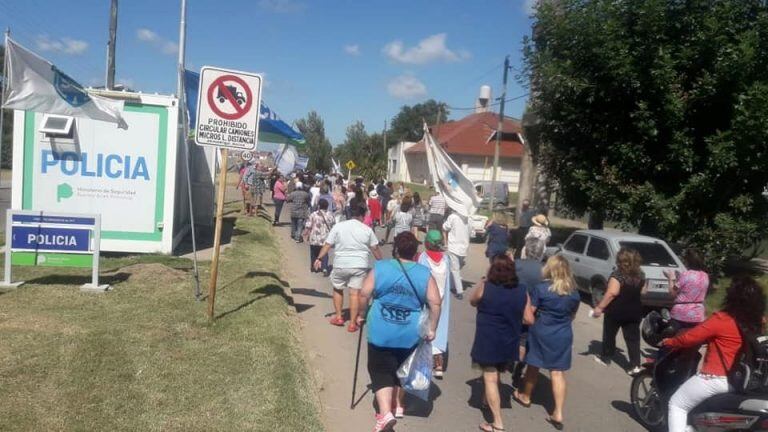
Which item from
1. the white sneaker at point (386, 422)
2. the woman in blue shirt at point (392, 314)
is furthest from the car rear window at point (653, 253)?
the white sneaker at point (386, 422)

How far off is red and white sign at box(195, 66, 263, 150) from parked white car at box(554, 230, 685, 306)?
22.0ft

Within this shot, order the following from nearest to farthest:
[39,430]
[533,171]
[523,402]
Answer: [39,430], [523,402], [533,171]

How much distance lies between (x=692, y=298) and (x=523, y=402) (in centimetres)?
225

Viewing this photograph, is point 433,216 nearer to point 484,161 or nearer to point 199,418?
point 199,418

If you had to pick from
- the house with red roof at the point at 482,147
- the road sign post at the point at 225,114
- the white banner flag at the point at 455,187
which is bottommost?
the white banner flag at the point at 455,187

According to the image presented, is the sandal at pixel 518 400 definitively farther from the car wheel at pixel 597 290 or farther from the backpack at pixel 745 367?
the car wheel at pixel 597 290

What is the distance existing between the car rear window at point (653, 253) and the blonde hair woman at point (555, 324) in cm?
638

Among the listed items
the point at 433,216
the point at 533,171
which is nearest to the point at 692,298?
the point at 433,216

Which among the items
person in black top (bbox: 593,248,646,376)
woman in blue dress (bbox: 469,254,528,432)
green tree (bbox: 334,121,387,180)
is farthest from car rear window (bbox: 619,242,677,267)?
green tree (bbox: 334,121,387,180)

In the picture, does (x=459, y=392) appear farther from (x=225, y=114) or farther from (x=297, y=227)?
(x=297, y=227)

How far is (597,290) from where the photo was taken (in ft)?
39.8

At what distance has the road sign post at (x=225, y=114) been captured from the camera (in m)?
7.43

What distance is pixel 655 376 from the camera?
5.95 m

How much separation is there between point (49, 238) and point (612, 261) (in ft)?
29.9
